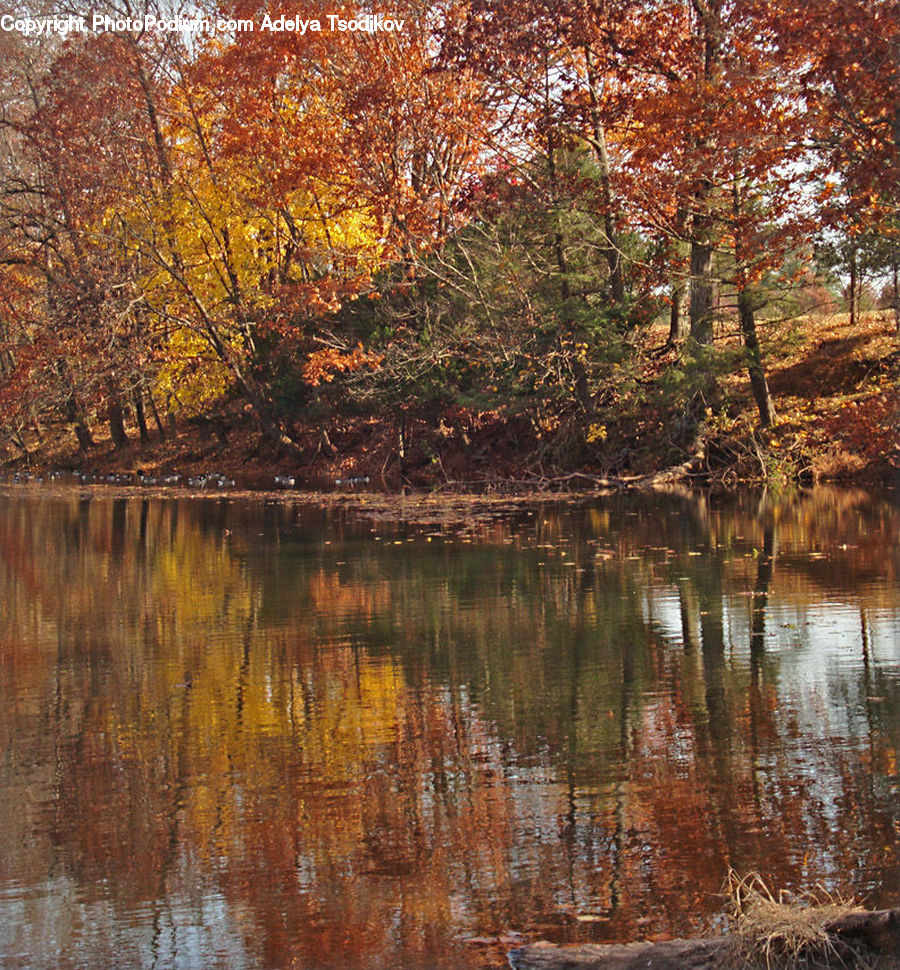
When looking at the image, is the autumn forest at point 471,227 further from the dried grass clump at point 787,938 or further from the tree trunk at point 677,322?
the dried grass clump at point 787,938

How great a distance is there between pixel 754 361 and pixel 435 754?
16.5 metres

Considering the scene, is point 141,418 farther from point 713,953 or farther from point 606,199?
point 713,953

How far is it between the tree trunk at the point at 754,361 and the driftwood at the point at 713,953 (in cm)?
1845

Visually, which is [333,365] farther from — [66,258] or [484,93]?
[66,258]

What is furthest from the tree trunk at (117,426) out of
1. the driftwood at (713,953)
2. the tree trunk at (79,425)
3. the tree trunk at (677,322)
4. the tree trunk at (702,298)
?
the driftwood at (713,953)

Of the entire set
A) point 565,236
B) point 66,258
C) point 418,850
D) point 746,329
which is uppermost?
point 66,258

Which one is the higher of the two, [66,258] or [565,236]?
[66,258]

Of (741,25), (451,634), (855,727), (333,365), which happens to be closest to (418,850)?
(855,727)

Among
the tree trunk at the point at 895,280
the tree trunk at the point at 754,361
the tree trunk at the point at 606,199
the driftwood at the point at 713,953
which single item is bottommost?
the driftwood at the point at 713,953

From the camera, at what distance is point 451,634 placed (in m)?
9.93

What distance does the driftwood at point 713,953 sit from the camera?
3631 mm

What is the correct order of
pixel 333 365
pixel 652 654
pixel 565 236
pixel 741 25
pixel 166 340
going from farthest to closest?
pixel 166 340 → pixel 333 365 → pixel 565 236 → pixel 741 25 → pixel 652 654

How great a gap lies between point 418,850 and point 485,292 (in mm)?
19469

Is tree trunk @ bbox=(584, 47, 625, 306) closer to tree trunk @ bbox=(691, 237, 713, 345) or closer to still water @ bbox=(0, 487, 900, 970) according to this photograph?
tree trunk @ bbox=(691, 237, 713, 345)
